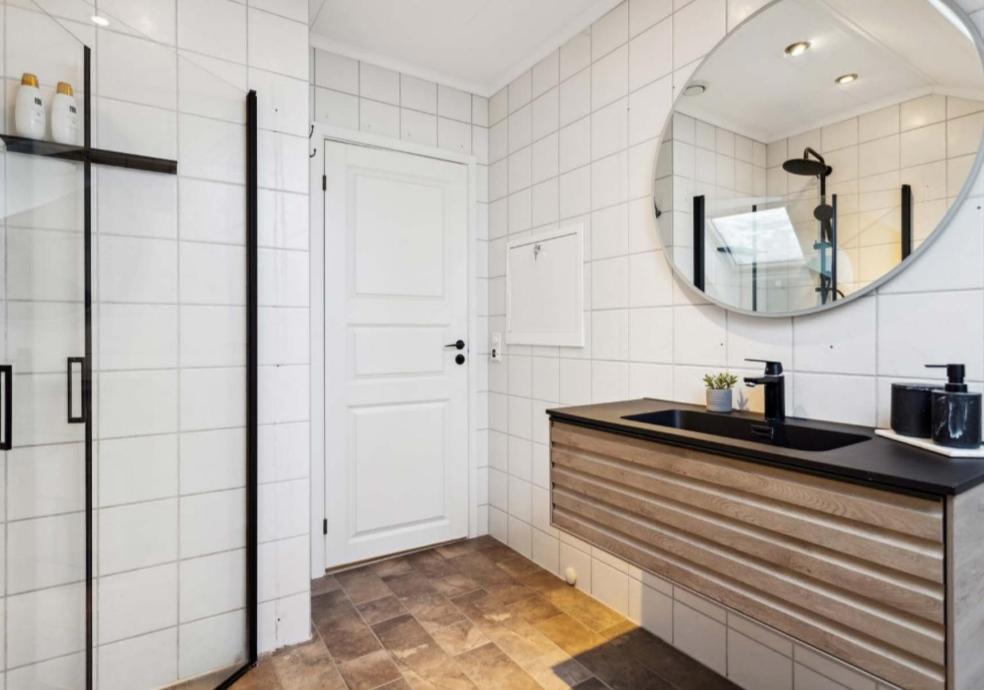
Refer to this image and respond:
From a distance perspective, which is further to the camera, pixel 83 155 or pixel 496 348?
pixel 496 348

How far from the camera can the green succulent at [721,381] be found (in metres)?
1.68

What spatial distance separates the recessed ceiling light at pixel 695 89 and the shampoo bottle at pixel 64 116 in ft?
6.01

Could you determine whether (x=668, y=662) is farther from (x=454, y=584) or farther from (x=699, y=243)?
(x=699, y=243)

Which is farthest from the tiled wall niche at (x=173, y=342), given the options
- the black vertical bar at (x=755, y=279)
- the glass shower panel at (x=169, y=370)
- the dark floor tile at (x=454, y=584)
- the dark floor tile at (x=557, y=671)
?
the black vertical bar at (x=755, y=279)

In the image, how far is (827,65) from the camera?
1459 mm

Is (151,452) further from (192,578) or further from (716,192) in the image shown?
(716,192)

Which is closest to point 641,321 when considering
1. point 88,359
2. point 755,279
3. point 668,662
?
point 755,279

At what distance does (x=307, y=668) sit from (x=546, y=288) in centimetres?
176

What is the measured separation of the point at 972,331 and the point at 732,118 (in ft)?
2.95

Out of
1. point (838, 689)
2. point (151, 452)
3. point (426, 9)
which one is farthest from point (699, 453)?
point (426, 9)

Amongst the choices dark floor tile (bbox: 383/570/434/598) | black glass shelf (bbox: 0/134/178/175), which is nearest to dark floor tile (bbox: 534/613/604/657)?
dark floor tile (bbox: 383/570/434/598)

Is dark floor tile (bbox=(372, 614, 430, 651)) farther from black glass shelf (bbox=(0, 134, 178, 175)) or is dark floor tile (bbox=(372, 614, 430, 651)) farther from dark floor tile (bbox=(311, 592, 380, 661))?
black glass shelf (bbox=(0, 134, 178, 175))

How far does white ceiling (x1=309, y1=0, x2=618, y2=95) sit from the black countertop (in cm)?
178

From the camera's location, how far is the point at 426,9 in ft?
7.31
